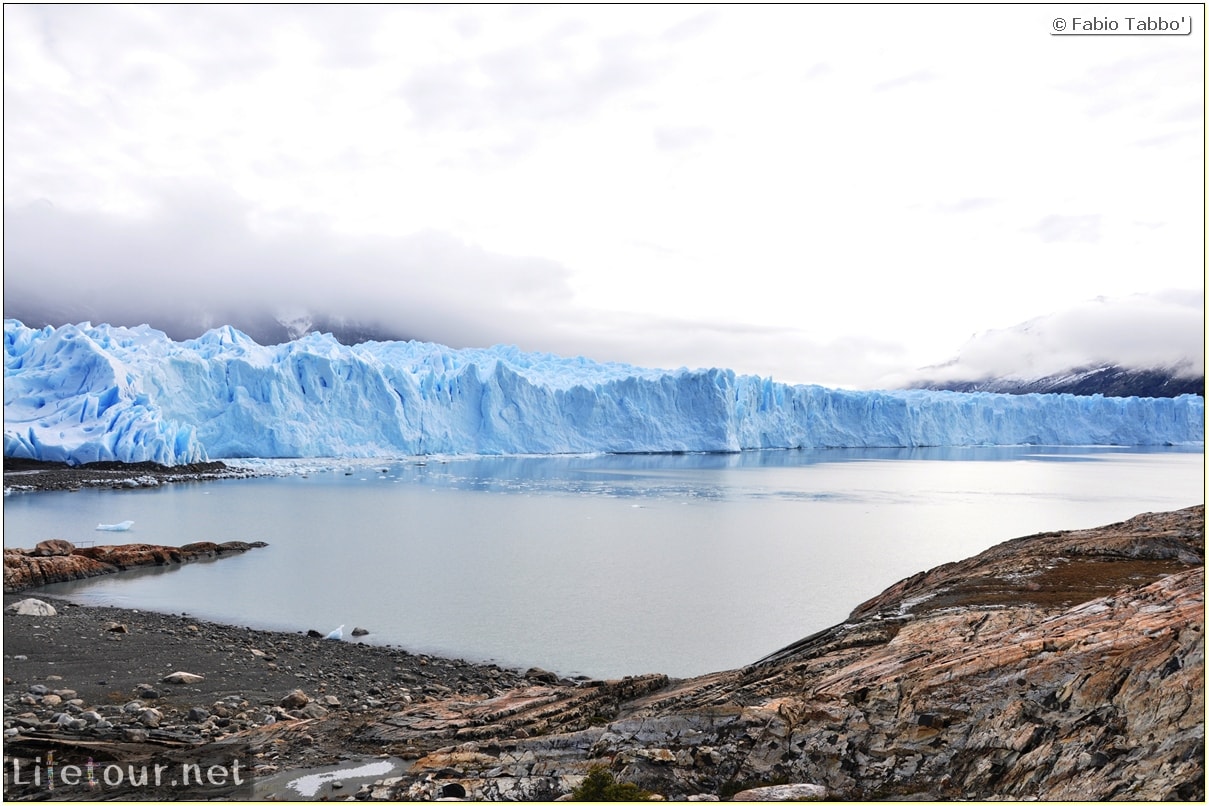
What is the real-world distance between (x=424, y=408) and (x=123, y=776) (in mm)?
38499

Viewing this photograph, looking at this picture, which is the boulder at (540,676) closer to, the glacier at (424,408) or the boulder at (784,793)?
the boulder at (784,793)

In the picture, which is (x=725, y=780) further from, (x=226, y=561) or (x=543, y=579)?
(x=226, y=561)

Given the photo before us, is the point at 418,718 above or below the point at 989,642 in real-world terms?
below

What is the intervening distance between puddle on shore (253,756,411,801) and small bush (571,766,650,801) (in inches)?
48.0

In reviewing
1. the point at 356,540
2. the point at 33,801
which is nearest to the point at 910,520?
the point at 356,540

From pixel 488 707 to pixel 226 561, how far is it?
10.3 meters

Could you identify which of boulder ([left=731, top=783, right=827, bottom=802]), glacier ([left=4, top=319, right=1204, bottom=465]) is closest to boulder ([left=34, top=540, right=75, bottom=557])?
boulder ([left=731, top=783, right=827, bottom=802])

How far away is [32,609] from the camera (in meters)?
8.98

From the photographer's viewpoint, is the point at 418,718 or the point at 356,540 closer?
the point at 418,718

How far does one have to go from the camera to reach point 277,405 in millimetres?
36344

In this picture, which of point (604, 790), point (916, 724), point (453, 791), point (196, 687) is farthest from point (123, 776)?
point (916, 724)

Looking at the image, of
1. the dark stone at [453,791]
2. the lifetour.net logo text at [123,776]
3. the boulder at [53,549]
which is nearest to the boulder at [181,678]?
the lifetour.net logo text at [123,776]

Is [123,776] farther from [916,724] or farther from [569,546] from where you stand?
[569,546]

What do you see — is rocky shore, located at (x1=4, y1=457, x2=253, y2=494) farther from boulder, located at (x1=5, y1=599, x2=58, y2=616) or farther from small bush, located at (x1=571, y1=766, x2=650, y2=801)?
small bush, located at (x1=571, y1=766, x2=650, y2=801)
